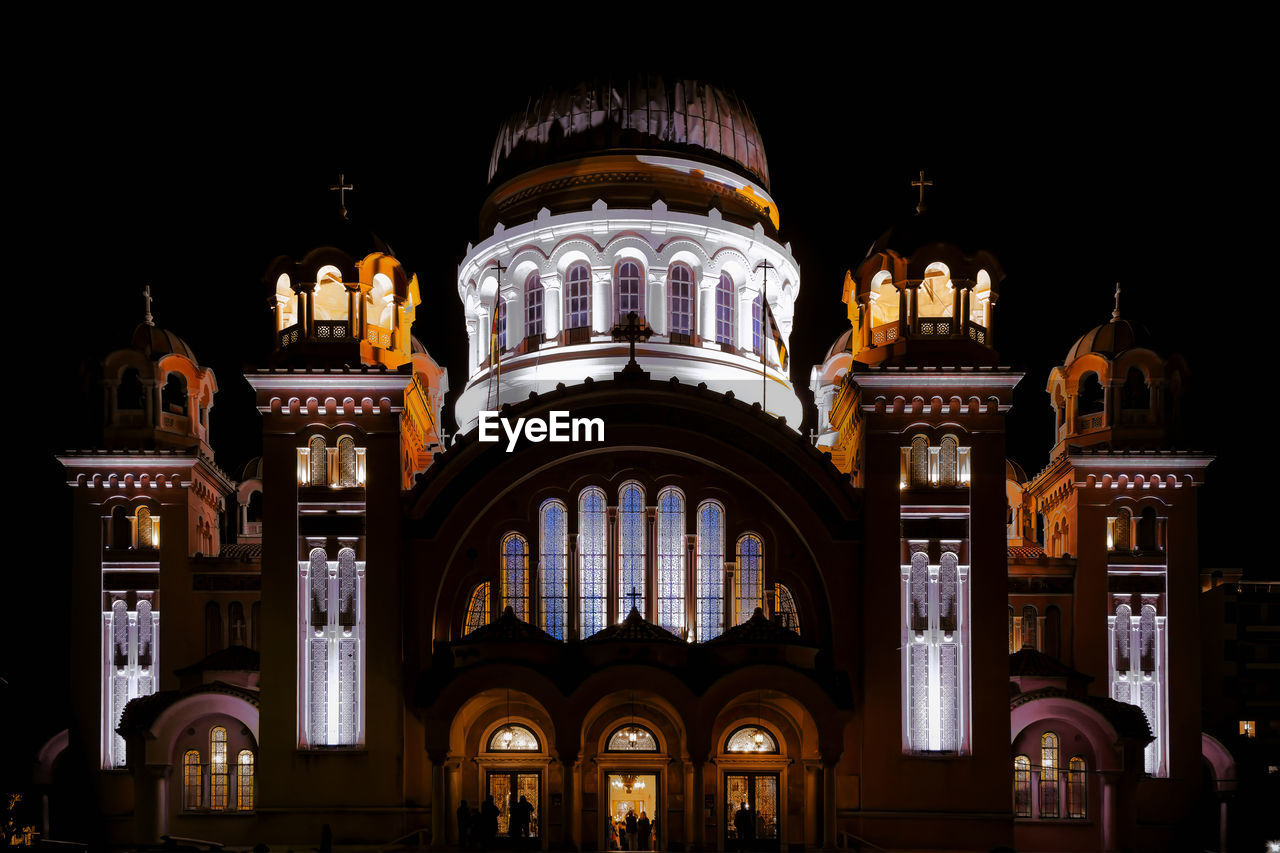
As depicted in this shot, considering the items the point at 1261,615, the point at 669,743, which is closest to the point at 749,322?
the point at 669,743

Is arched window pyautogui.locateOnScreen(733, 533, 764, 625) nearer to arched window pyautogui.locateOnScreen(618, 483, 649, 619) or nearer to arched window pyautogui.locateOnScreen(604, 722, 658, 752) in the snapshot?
arched window pyautogui.locateOnScreen(618, 483, 649, 619)

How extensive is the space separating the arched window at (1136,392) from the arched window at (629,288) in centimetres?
1609

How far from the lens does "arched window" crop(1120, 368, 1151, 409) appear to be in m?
63.0

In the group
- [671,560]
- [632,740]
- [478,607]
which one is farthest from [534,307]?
[632,740]

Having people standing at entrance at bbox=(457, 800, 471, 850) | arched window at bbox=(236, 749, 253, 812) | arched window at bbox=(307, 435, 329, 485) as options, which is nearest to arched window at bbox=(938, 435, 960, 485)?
people standing at entrance at bbox=(457, 800, 471, 850)

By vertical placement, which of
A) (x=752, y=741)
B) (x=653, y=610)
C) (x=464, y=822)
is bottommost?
(x=464, y=822)

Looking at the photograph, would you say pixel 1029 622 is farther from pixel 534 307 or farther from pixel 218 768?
pixel 218 768

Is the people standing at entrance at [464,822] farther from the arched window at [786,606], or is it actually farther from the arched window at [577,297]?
the arched window at [577,297]

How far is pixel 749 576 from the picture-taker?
2307 inches

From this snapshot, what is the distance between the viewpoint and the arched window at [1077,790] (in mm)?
57594

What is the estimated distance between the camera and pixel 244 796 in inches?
2303

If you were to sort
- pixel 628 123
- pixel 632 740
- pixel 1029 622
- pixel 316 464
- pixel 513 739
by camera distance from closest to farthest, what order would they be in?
pixel 632 740 → pixel 513 739 → pixel 316 464 → pixel 1029 622 → pixel 628 123

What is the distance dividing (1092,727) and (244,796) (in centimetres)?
2495

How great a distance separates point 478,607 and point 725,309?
15.6m
